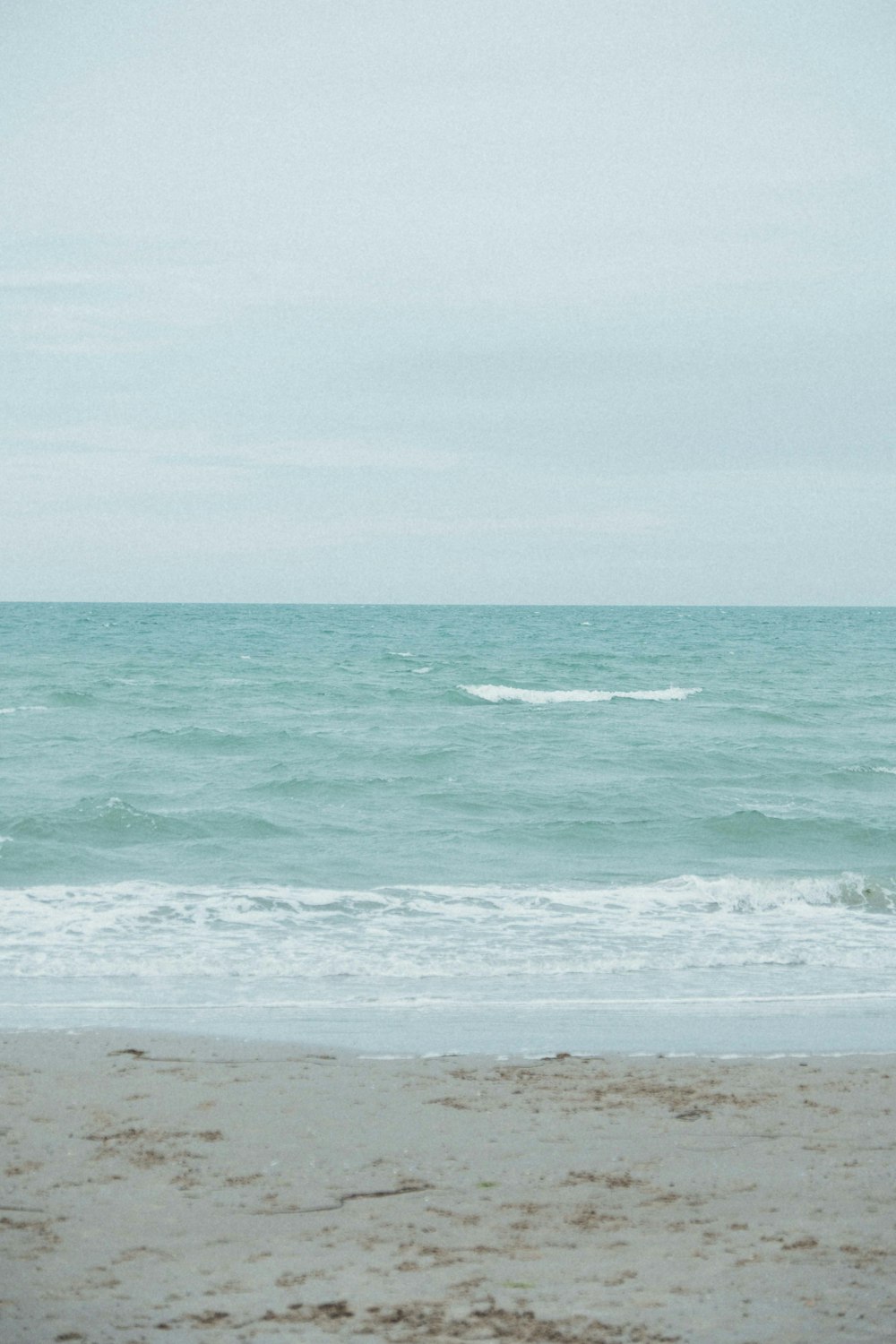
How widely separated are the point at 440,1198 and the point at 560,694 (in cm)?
2912

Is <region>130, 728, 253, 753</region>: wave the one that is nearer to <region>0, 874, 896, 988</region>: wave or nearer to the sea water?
the sea water

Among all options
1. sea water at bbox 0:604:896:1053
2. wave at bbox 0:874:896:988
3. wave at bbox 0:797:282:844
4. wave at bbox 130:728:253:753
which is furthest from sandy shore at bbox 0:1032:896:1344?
wave at bbox 130:728:253:753

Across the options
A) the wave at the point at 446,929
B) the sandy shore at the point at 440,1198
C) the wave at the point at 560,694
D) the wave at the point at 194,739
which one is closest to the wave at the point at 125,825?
the wave at the point at 446,929

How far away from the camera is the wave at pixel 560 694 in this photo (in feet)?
105

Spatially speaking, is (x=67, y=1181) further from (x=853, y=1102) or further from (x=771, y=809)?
(x=771, y=809)

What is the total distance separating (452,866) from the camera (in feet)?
44.2

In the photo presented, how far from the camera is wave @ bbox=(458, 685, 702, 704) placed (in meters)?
32.1

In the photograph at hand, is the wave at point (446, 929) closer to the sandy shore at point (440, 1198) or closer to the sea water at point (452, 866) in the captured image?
the sea water at point (452, 866)

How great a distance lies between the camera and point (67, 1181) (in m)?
5.01

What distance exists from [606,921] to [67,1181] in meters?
6.74

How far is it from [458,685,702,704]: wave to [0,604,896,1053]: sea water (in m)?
0.23

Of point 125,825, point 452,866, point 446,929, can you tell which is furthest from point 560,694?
point 446,929

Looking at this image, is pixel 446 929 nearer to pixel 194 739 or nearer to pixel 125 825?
pixel 125 825

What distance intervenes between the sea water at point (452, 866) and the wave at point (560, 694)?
23 centimetres
